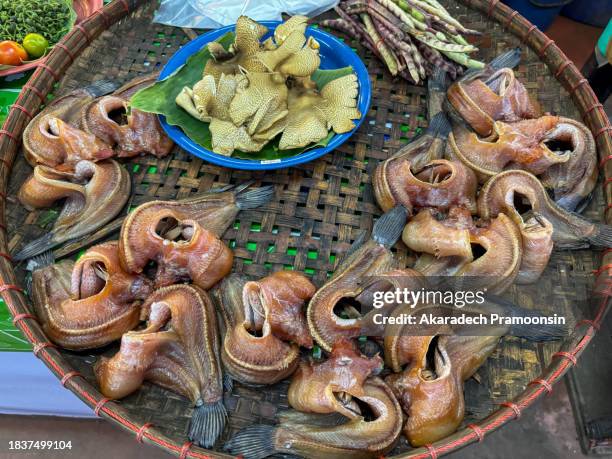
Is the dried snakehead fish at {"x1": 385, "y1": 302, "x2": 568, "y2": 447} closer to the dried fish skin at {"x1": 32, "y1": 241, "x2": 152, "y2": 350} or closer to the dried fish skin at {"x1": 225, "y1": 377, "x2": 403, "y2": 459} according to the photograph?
the dried fish skin at {"x1": 225, "y1": 377, "x2": 403, "y2": 459}

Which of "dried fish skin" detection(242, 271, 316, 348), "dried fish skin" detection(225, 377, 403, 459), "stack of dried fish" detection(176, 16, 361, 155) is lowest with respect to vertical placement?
"dried fish skin" detection(225, 377, 403, 459)

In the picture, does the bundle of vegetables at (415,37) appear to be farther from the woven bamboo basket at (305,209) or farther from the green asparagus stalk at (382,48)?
the woven bamboo basket at (305,209)

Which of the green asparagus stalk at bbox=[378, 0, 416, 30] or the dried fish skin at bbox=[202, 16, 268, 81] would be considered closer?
the dried fish skin at bbox=[202, 16, 268, 81]

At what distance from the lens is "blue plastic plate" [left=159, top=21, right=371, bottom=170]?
1851 mm

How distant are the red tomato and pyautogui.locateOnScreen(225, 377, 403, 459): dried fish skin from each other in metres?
2.47

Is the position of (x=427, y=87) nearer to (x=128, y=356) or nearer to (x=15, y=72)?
(x=128, y=356)

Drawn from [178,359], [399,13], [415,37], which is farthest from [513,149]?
[178,359]

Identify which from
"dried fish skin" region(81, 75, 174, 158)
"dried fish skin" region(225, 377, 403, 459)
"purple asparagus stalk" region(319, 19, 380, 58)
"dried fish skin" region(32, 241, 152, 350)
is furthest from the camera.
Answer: "purple asparagus stalk" region(319, 19, 380, 58)

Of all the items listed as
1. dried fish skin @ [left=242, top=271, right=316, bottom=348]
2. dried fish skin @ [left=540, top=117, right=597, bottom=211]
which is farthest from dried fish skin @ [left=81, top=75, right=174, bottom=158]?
dried fish skin @ [left=540, top=117, right=597, bottom=211]

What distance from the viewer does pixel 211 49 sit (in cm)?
197

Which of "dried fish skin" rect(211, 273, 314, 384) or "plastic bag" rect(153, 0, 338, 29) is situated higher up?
"plastic bag" rect(153, 0, 338, 29)

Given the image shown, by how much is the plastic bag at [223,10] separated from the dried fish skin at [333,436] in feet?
6.74

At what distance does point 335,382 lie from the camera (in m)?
1.44

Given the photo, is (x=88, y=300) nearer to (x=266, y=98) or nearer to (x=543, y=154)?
(x=266, y=98)
